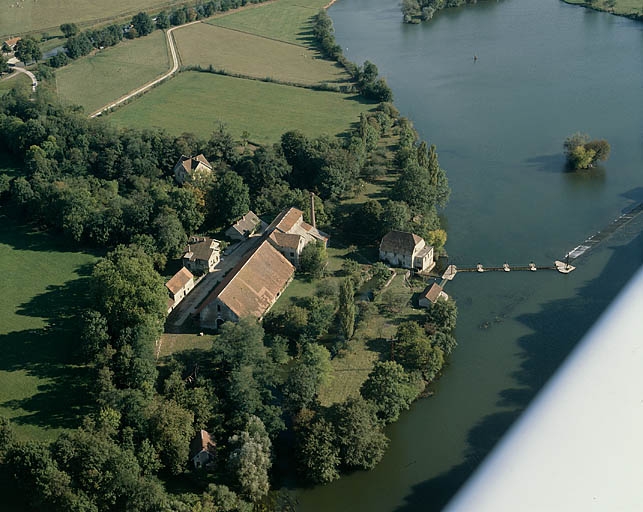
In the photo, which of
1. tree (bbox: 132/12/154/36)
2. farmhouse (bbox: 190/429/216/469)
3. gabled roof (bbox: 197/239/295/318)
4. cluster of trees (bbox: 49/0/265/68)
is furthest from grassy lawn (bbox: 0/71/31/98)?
farmhouse (bbox: 190/429/216/469)

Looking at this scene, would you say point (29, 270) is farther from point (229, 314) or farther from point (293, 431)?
point (293, 431)

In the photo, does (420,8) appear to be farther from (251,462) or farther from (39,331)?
(251,462)

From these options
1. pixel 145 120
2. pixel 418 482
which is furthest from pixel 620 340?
pixel 145 120

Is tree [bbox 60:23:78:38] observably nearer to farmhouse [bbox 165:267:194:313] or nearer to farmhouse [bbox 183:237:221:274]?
farmhouse [bbox 183:237:221:274]

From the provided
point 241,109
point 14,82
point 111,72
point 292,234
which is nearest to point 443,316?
point 292,234

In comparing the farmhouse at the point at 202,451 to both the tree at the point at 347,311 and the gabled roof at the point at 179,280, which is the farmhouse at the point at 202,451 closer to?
the tree at the point at 347,311

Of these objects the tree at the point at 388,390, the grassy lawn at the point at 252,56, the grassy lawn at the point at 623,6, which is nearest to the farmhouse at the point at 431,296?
the tree at the point at 388,390
